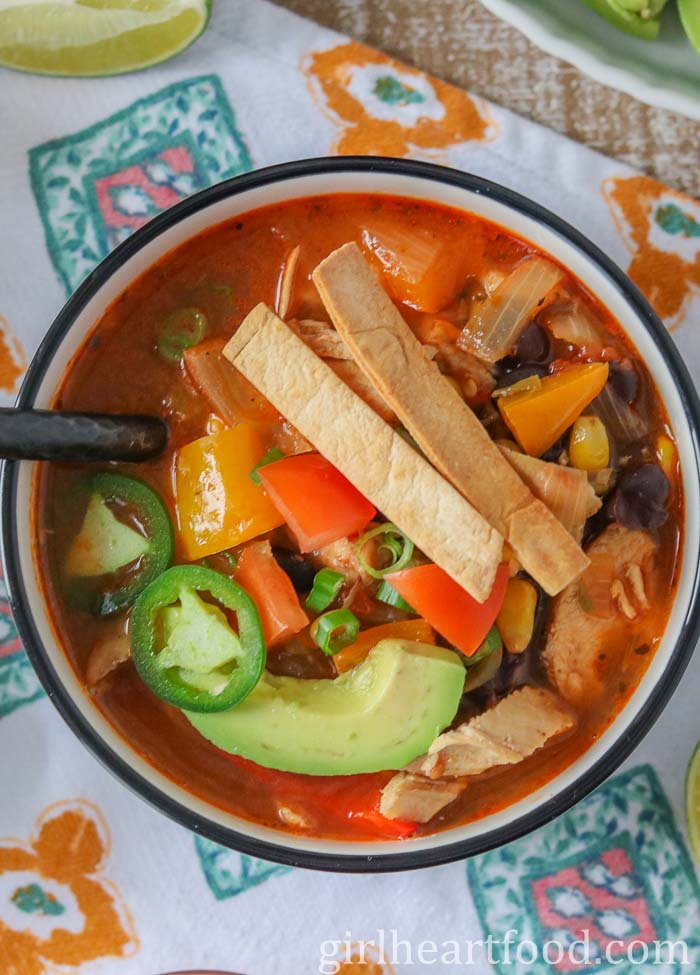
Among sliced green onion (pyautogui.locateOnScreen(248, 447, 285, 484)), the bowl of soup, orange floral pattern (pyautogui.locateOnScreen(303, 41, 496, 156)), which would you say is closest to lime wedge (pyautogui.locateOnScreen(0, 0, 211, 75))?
orange floral pattern (pyautogui.locateOnScreen(303, 41, 496, 156))

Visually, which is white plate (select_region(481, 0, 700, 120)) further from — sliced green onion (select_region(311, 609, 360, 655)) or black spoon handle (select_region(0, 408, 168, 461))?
sliced green onion (select_region(311, 609, 360, 655))

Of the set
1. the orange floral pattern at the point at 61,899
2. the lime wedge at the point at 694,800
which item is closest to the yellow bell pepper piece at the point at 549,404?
the lime wedge at the point at 694,800

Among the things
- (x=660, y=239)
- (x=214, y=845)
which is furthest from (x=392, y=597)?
(x=660, y=239)

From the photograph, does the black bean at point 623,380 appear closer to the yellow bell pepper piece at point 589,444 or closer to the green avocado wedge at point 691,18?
the yellow bell pepper piece at point 589,444

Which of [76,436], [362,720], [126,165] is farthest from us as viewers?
[126,165]

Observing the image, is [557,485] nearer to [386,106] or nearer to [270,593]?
[270,593]

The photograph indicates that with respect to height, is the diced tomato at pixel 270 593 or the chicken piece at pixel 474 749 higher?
the diced tomato at pixel 270 593
